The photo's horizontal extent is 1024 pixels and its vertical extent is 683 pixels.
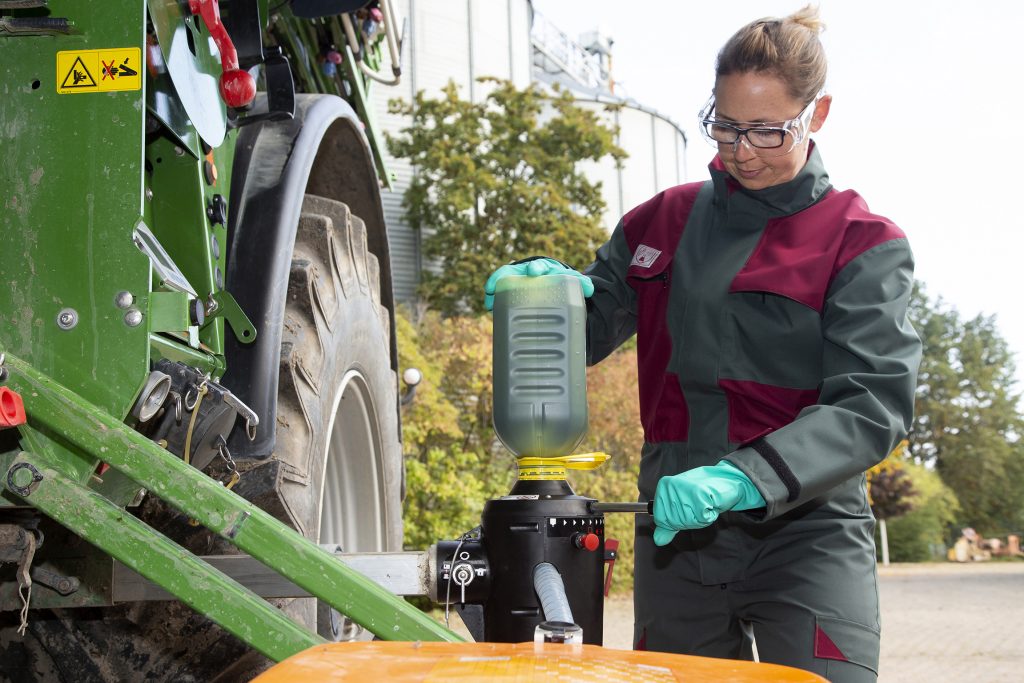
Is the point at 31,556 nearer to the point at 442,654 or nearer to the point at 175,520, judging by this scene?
the point at 175,520

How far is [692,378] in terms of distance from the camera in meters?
2.41

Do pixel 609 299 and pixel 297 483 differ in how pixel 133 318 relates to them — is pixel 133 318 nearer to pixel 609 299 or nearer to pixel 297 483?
pixel 297 483

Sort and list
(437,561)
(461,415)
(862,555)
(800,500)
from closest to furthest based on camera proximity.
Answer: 1. (800,500)
2. (437,561)
3. (862,555)
4. (461,415)

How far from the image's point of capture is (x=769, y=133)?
2293mm

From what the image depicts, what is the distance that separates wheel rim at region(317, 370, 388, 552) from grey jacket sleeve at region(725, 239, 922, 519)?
6.67 feet

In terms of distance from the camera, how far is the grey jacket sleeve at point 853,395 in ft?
6.39

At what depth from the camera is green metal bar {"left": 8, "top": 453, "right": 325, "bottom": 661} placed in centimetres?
184

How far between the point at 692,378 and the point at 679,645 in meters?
0.61

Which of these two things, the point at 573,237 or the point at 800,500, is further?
the point at 573,237

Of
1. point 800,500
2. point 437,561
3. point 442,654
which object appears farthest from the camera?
point 437,561

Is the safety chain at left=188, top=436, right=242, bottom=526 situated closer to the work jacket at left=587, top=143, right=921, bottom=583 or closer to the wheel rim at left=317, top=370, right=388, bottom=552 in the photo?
the work jacket at left=587, top=143, right=921, bottom=583

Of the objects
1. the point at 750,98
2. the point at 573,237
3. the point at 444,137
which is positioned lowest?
the point at 750,98

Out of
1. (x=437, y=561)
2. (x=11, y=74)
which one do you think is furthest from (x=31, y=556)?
(x=11, y=74)

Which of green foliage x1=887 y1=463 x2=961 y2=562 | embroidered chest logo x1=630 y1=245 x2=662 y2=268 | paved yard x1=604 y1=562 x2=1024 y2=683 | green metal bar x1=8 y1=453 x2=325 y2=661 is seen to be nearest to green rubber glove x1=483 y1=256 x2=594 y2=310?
embroidered chest logo x1=630 y1=245 x2=662 y2=268
